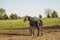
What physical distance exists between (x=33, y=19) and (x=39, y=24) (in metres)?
0.61

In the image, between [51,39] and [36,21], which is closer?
[51,39]

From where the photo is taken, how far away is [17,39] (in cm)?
1516

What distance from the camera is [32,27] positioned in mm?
16031

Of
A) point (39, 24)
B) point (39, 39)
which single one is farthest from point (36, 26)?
point (39, 39)

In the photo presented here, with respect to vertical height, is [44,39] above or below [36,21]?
below

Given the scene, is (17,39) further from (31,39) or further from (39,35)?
(39,35)

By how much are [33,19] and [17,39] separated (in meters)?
2.00

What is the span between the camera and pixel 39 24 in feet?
53.1

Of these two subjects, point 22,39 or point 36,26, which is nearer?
point 22,39

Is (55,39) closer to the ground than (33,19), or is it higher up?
closer to the ground

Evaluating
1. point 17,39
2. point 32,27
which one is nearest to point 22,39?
point 17,39

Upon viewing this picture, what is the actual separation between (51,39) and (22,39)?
2.02 meters

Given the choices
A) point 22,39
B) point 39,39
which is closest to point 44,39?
point 39,39

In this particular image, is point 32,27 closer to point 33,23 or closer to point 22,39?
point 33,23
